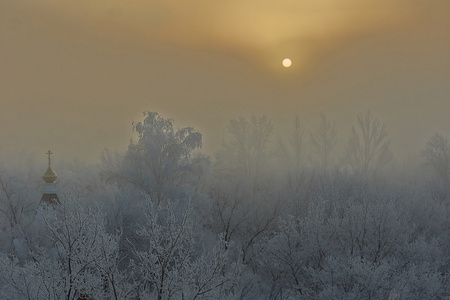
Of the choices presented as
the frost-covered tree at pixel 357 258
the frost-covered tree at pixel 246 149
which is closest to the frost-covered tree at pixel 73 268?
the frost-covered tree at pixel 357 258

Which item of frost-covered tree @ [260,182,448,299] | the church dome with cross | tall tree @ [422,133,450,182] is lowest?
frost-covered tree @ [260,182,448,299]

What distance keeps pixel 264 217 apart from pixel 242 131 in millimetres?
24923

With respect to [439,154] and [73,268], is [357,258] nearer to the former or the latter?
[73,268]

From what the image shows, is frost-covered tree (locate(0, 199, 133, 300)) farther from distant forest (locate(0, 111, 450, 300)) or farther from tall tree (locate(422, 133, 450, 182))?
tall tree (locate(422, 133, 450, 182))

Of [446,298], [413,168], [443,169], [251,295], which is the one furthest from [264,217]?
[413,168]

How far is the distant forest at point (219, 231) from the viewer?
55.8 feet

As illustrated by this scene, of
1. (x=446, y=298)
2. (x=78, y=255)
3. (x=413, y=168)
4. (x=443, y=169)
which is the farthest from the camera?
(x=413, y=168)

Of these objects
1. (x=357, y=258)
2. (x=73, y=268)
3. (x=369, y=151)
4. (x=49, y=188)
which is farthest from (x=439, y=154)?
(x=73, y=268)

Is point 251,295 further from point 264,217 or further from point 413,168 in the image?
point 413,168

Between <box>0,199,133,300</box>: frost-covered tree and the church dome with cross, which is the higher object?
the church dome with cross

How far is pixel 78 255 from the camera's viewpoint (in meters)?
16.7

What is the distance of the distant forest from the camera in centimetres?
1702

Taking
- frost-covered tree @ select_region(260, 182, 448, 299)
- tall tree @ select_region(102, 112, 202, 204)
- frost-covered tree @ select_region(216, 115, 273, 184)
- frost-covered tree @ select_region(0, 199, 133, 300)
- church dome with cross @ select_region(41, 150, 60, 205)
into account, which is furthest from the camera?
frost-covered tree @ select_region(216, 115, 273, 184)

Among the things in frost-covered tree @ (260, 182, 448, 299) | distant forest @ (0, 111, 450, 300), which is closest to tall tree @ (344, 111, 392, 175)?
distant forest @ (0, 111, 450, 300)
